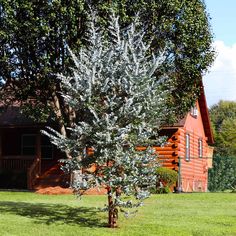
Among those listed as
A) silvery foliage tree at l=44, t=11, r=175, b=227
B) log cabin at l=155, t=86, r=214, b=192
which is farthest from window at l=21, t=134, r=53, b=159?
silvery foliage tree at l=44, t=11, r=175, b=227

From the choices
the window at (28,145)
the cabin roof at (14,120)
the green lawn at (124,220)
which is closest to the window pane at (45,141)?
the window at (28,145)

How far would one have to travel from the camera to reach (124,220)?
1276 cm

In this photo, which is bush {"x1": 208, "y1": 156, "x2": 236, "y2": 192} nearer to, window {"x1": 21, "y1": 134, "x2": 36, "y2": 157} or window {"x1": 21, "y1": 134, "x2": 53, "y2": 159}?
window {"x1": 21, "y1": 134, "x2": 53, "y2": 159}

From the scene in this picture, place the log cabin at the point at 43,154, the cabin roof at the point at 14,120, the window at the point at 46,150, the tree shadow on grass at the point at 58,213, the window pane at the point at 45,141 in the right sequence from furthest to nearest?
the window at the point at 46,150 < the window pane at the point at 45,141 < the cabin roof at the point at 14,120 < the log cabin at the point at 43,154 < the tree shadow on grass at the point at 58,213

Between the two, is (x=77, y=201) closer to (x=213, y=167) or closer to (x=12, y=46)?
(x=12, y=46)

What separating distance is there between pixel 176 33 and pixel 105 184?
1084 centimetres

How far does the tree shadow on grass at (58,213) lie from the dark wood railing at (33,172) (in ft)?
34.0

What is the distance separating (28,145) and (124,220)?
18645mm

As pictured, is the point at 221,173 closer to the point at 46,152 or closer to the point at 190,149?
the point at 190,149

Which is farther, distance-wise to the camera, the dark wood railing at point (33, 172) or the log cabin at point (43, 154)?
the log cabin at point (43, 154)

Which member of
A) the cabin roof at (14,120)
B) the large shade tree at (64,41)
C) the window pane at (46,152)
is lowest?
the window pane at (46,152)

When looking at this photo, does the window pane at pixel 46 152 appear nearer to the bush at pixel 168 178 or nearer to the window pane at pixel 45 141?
the window pane at pixel 45 141

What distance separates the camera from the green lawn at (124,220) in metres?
11.4

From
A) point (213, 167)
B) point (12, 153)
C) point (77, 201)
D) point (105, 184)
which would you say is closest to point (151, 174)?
point (105, 184)
